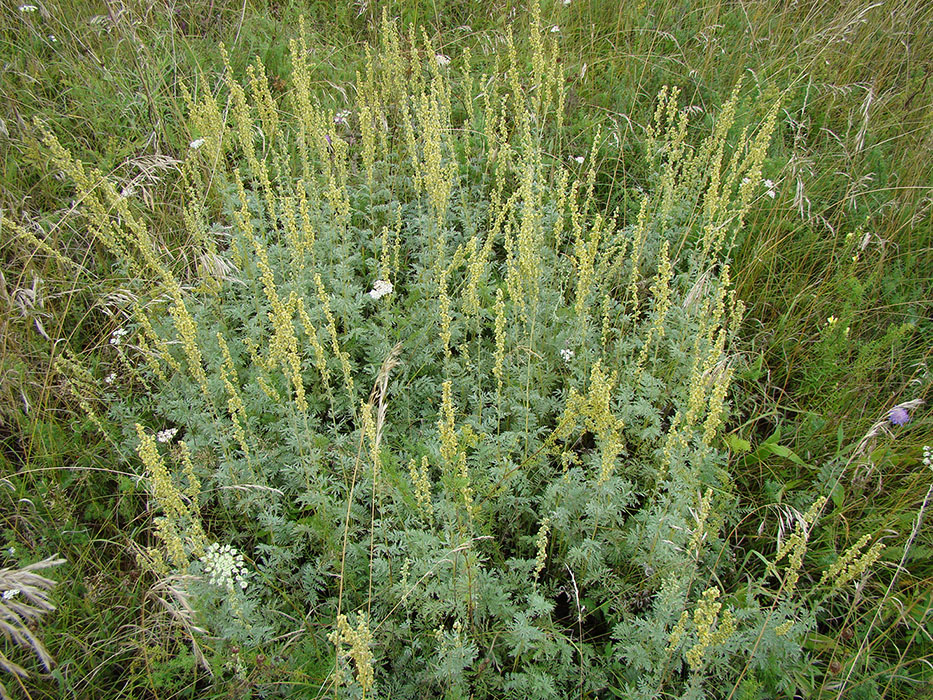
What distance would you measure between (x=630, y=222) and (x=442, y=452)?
8.71 ft

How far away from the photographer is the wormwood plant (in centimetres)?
215

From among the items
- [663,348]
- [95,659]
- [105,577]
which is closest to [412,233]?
[663,348]

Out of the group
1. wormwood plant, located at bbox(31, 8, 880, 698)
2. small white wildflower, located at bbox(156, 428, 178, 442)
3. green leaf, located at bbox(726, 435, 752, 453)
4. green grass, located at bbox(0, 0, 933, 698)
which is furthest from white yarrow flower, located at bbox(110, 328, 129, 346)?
green leaf, located at bbox(726, 435, 752, 453)

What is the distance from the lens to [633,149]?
15.2 feet

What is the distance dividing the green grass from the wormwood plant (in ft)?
0.65

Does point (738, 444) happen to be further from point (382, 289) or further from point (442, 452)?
point (382, 289)

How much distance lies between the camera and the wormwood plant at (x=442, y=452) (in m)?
2.15

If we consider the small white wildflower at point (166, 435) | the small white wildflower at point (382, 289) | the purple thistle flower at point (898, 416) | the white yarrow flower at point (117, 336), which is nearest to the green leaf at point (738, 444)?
the purple thistle flower at point (898, 416)

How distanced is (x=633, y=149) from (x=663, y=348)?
2000mm

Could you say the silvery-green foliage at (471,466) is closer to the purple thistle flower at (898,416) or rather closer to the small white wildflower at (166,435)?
the small white wildflower at (166,435)

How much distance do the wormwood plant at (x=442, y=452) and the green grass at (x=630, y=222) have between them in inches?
7.8

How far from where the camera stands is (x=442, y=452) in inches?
85.6

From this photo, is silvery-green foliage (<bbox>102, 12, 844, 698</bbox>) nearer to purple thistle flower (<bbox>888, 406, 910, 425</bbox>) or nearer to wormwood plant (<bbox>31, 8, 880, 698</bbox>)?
wormwood plant (<bbox>31, 8, 880, 698</bbox>)

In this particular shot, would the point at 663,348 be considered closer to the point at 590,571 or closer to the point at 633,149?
the point at 590,571
